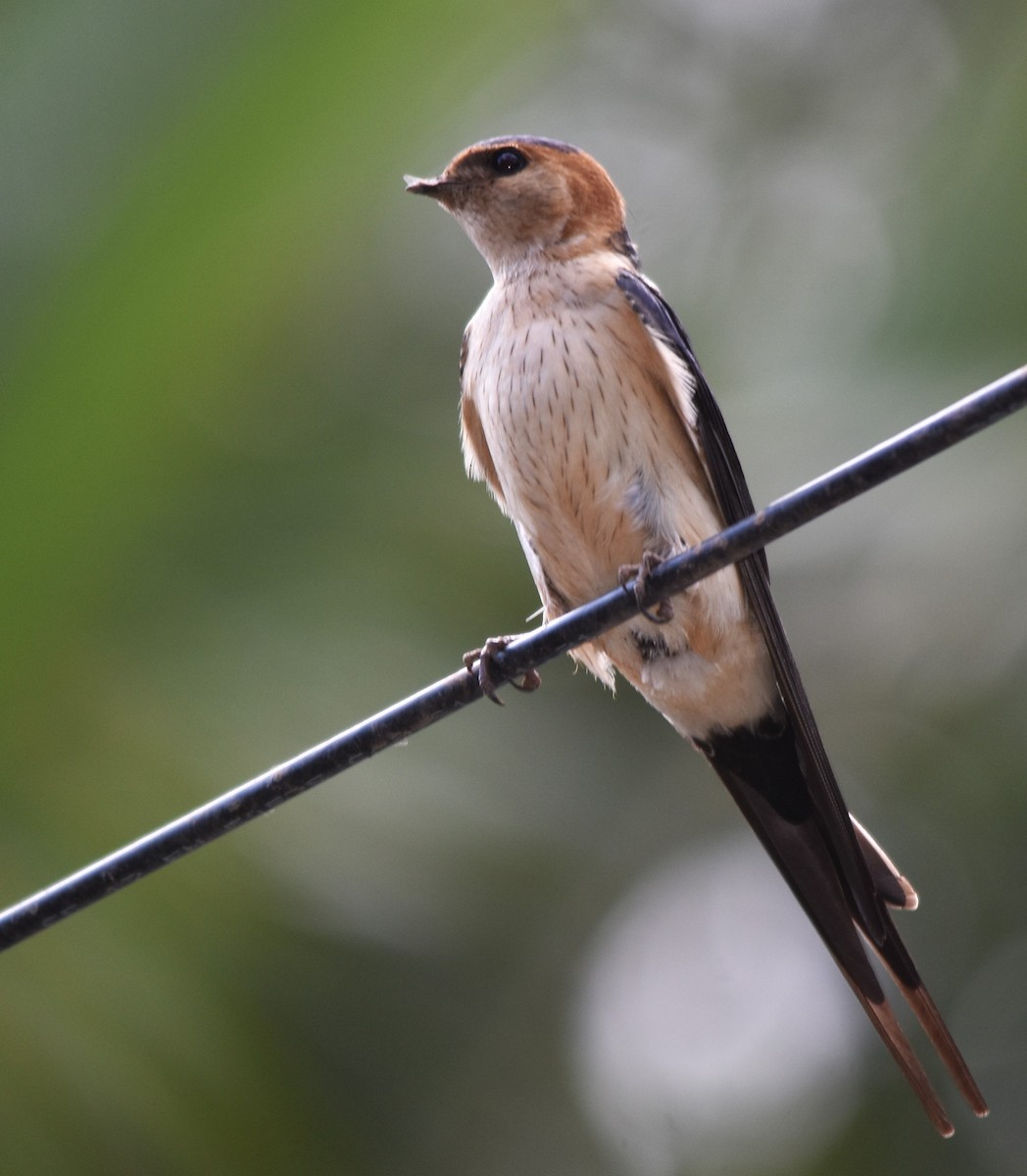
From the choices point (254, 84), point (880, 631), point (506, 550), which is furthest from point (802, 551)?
point (254, 84)

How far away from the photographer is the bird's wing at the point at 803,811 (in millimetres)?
2797

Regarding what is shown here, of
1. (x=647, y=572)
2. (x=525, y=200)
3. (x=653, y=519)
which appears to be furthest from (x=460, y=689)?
(x=525, y=200)

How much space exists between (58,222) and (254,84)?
565 mm

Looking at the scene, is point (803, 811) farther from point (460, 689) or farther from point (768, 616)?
point (460, 689)

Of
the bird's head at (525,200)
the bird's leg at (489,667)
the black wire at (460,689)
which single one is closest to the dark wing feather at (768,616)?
the bird's head at (525,200)

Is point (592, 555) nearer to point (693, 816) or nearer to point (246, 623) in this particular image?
point (246, 623)

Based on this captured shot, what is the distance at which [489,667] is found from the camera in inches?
111

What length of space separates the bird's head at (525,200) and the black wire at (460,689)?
1.66m

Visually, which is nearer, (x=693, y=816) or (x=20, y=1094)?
(x=20, y=1094)

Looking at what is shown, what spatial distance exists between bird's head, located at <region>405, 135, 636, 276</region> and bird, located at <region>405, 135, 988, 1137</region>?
0.14 metres

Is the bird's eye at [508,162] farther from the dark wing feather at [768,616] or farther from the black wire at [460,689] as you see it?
the black wire at [460,689]

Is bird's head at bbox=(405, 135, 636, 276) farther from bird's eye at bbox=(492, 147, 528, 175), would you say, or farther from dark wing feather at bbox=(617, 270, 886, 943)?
dark wing feather at bbox=(617, 270, 886, 943)

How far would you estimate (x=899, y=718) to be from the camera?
5016mm

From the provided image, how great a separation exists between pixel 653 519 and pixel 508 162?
1179mm
